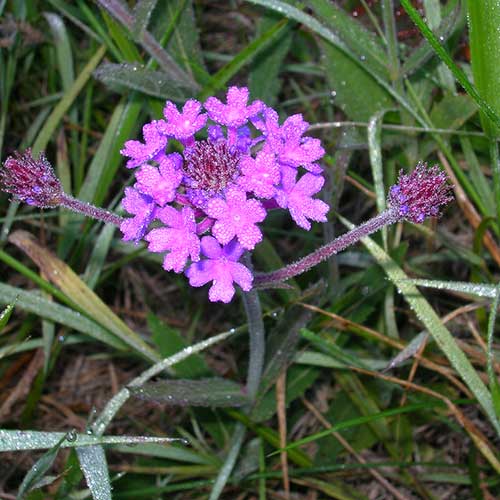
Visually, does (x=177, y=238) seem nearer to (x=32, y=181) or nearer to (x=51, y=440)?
(x=32, y=181)

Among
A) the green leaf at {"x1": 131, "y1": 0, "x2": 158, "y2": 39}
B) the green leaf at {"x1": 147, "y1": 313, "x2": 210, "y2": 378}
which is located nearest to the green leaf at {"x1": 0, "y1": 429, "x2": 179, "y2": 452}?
the green leaf at {"x1": 147, "y1": 313, "x2": 210, "y2": 378}

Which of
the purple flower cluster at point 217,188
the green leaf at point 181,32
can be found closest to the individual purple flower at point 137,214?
the purple flower cluster at point 217,188

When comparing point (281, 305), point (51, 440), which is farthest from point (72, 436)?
point (281, 305)

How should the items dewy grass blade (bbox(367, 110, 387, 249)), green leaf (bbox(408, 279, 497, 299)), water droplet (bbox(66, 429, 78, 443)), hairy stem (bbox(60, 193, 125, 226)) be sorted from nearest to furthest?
hairy stem (bbox(60, 193, 125, 226)) → water droplet (bbox(66, 429, 78, 443)) → green leaf (bbox(408, 279, 497, 299)) → dewy grass blade (bbox(367, 110, 387, 249))

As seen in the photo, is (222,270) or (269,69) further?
(269,69)

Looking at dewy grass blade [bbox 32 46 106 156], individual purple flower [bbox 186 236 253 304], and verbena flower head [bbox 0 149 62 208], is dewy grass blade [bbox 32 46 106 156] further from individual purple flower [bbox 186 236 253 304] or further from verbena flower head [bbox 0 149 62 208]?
individual purple flower [bbox 186 236 253 304]

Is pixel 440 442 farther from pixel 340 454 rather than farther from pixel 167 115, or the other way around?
pixel 167 115

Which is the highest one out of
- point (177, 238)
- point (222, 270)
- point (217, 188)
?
point (217, 188)
